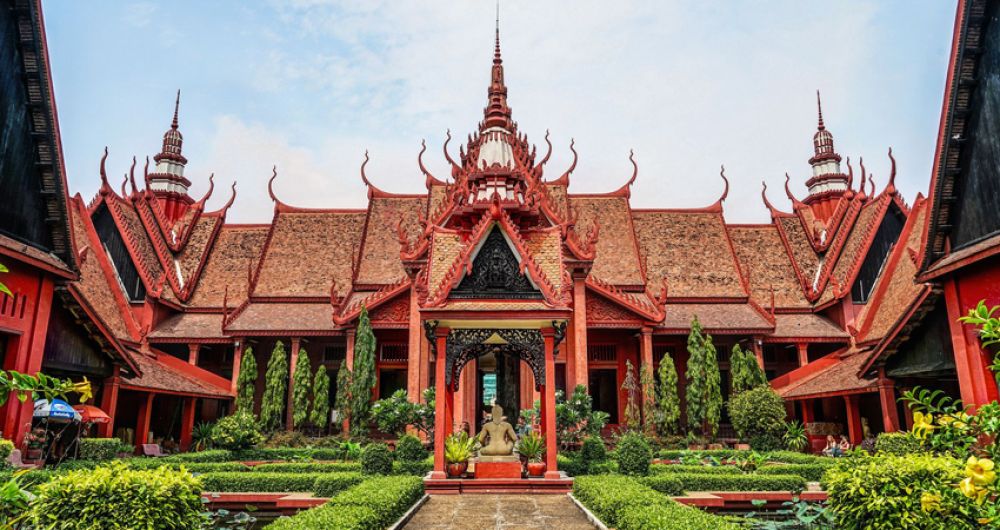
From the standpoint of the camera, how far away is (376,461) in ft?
32.9

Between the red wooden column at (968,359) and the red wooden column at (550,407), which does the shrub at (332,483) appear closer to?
the red wooden column at (550,407)

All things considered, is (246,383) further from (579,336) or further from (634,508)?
(634,508)

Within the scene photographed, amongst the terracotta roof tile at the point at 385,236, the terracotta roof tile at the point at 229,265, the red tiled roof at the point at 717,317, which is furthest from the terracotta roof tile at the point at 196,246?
the red tiled roof at the point at 717,317

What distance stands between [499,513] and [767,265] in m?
19.9

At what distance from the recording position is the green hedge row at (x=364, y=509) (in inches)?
207

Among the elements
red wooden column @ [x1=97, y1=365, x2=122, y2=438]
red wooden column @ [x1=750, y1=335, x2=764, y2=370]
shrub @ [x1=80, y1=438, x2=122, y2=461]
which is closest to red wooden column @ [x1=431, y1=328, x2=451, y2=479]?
shrub @ [x1=80, y1=438, x2=122, y2=461]

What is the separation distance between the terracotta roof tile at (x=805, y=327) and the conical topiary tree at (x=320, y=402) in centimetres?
1381

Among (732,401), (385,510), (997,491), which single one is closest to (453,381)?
(385,510)

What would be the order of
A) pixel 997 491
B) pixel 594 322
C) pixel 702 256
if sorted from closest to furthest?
pixel 997 491 → pixel 594 322 → pixel 702 256

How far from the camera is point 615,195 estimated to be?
2512 centimetres

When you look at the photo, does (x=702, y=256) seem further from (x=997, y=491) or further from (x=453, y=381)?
(x=997, y=491)

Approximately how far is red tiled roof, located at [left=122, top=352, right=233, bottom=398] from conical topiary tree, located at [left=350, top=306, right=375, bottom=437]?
4104 millimetres

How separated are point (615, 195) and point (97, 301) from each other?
17.5m

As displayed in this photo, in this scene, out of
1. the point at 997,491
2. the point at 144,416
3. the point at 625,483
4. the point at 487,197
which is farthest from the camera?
the point at 144,416
